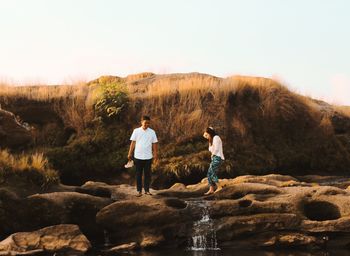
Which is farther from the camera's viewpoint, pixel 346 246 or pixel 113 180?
pixel 113 180

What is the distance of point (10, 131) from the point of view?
1947cm

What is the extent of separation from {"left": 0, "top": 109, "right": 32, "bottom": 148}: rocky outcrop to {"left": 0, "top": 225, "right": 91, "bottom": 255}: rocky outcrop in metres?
5.81

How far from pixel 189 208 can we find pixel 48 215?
13.1 feet

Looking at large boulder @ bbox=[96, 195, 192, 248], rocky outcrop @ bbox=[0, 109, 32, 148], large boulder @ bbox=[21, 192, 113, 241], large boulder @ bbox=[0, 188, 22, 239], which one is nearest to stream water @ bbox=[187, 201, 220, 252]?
large boulder @ bbox=[96, 195, 192, 248]

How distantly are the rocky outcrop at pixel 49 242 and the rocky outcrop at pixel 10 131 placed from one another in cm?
581

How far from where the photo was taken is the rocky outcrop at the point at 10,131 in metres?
19.2

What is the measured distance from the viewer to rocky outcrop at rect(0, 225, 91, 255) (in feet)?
45.4

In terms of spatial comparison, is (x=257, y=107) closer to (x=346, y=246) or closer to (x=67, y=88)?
(x=67, y=88)

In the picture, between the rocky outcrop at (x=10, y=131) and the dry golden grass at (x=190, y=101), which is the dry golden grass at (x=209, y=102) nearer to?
the dry golden grass at (x=190, y=101)

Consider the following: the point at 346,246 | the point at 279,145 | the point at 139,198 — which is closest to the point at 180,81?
the point at 279,145

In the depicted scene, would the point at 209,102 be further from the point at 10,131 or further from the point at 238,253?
the point at 238,253

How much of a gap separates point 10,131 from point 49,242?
21.0 ft

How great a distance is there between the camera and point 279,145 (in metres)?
25.5

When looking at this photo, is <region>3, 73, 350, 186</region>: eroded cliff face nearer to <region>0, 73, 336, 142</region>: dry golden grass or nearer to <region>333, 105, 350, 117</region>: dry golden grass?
<region>0, 73, 336, 142</region>: dry golden grass
